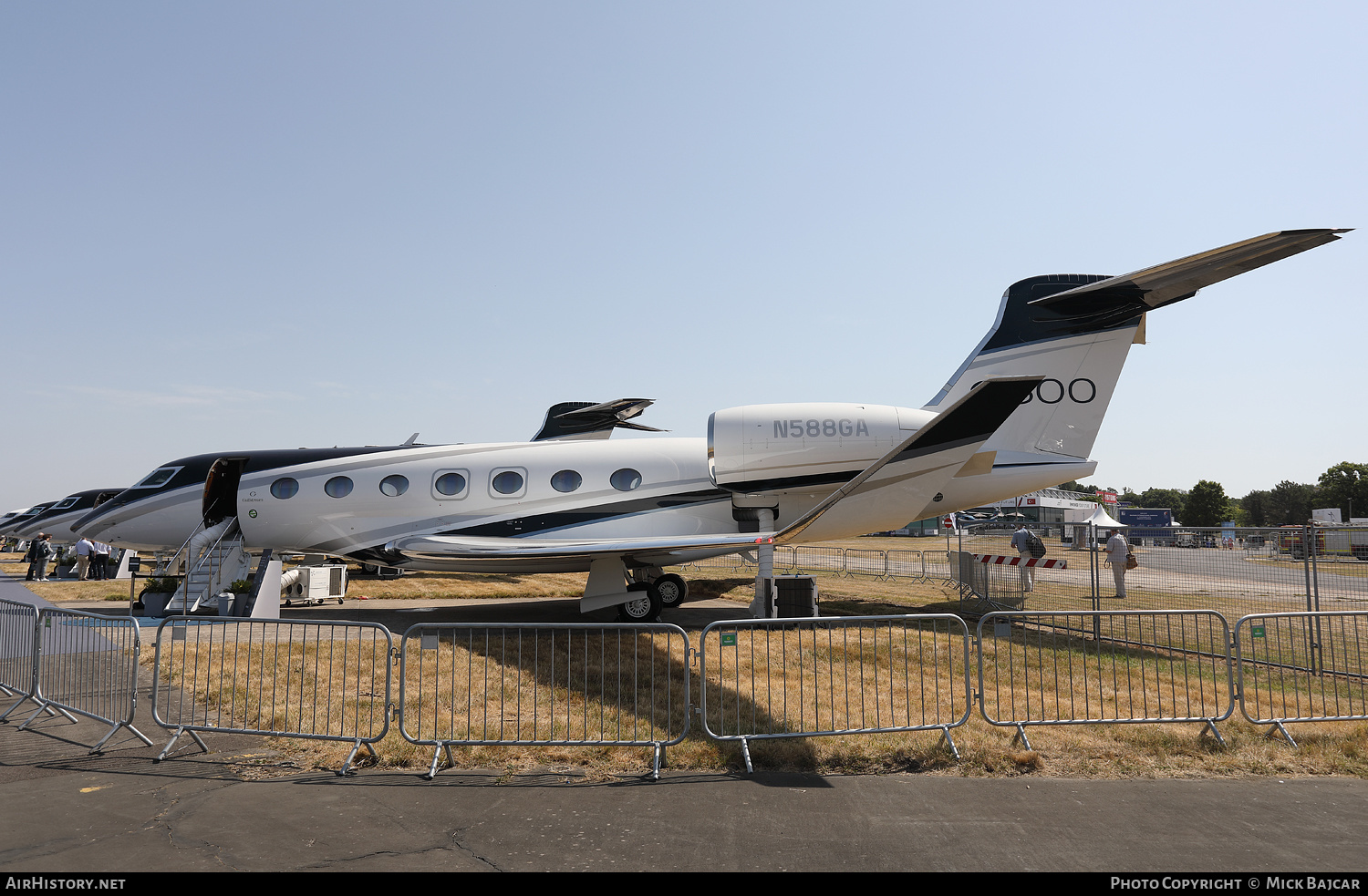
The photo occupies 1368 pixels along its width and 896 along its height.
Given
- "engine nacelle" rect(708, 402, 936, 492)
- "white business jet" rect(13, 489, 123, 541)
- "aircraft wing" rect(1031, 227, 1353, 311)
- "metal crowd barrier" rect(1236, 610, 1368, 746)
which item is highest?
"aircraft wing" rect(1031, 227, 1353, 311)

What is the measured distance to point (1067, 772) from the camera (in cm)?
583

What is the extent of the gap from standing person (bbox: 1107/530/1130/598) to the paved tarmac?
31.2ft

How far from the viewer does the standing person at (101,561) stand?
79.3ft

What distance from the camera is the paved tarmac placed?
4.20m

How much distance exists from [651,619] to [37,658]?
26.3 ft

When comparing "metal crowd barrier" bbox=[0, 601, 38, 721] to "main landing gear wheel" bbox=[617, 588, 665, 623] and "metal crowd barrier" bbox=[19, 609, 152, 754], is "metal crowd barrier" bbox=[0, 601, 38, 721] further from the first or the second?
"main landing gear wheel" bbox=[617, 588, 665, 623]

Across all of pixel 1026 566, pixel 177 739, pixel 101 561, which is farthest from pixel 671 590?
pixel 101 561

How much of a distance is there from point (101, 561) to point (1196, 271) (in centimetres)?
2958

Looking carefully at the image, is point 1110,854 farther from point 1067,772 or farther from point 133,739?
point 133,739

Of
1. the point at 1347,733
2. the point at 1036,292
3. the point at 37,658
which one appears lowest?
the point at 1347,733

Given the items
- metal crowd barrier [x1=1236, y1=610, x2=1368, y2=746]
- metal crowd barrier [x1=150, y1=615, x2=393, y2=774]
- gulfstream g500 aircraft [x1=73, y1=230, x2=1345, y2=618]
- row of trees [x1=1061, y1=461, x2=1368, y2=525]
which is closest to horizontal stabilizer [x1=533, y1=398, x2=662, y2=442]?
gulfstream g500 aircraft [x1=73, y1=230, x2=1345, y2=618]

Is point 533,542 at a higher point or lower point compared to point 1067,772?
higher

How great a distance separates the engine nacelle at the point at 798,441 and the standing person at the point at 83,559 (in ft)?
74.0

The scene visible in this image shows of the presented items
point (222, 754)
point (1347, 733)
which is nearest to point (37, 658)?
point (222, 754)
